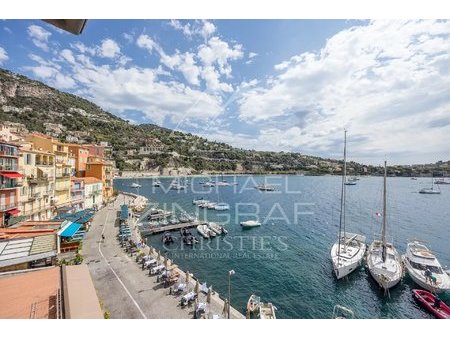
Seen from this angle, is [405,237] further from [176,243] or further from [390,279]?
[176,243]

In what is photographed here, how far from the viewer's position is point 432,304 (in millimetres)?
16562

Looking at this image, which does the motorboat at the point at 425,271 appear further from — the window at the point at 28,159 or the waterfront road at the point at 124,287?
the window at the point at 28,159

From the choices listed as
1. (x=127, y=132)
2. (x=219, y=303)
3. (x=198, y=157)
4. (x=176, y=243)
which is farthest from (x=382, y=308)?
(x=127, y=132)

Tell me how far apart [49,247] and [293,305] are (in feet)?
48.7

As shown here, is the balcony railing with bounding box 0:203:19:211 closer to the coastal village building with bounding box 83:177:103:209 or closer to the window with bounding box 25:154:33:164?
the window with bounding box 25:154:33:164

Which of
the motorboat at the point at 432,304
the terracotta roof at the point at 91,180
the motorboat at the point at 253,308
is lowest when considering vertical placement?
the motorboat at the point at 432,304

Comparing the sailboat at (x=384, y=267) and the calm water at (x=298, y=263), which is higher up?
the sailboat at (x=384, y=267)

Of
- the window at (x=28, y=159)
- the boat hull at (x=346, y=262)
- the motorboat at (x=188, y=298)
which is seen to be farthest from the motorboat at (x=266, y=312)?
the window at (x=28, y=159)

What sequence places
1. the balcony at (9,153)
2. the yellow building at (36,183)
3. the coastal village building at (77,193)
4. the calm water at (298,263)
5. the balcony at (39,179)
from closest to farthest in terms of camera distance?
1. the calm water at (298,263)
2. the balcony at (9,153)
3. the yellow building at (36,183)
4. the balcony at (39,179)
5. the coastal village building at (77,193)

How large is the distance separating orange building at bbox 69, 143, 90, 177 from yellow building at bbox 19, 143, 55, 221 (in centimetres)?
1060

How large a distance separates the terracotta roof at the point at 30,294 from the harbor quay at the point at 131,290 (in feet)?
13.0

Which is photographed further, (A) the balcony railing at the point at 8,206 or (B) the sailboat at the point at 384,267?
(A) the balcony railing at the point at 8,206

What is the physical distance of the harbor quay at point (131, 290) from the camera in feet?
41.3

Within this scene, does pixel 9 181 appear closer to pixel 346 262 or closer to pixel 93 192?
pixel 93 192
